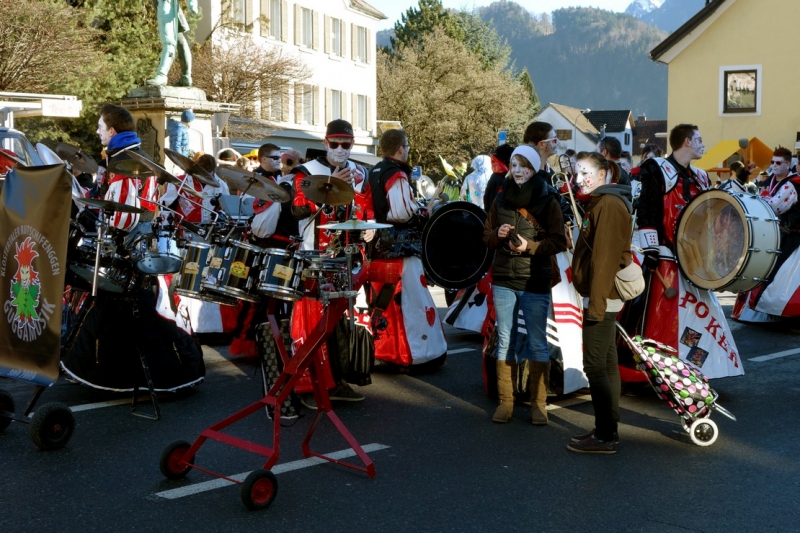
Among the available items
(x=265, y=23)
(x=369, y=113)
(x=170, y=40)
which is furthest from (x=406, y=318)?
(x=369, y=113)

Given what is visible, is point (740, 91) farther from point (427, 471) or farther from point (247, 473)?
point (247, 473)

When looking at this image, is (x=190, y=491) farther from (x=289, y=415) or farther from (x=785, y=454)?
(x=785, y=454)

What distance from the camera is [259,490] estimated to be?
5.11 m

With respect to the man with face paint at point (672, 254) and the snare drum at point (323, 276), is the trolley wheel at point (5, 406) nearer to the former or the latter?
the snare drum at point (323, 276)

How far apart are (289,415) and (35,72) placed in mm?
23170

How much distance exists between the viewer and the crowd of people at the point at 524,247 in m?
6.25

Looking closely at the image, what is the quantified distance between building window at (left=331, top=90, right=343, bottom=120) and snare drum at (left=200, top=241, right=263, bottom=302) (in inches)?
1889

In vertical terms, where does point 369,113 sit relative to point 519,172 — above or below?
above

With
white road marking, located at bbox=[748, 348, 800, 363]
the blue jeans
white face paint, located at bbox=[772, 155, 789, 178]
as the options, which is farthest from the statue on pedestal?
the blue jeans

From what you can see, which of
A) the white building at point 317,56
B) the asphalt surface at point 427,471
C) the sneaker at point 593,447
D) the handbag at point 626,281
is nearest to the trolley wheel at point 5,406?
the asphalt surface at point 427,471

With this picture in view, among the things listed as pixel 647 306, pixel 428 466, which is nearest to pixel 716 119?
pixel 647 306

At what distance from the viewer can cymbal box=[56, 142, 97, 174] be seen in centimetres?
970

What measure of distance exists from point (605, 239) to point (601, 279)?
0.24m

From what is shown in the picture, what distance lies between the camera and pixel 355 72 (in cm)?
5519
